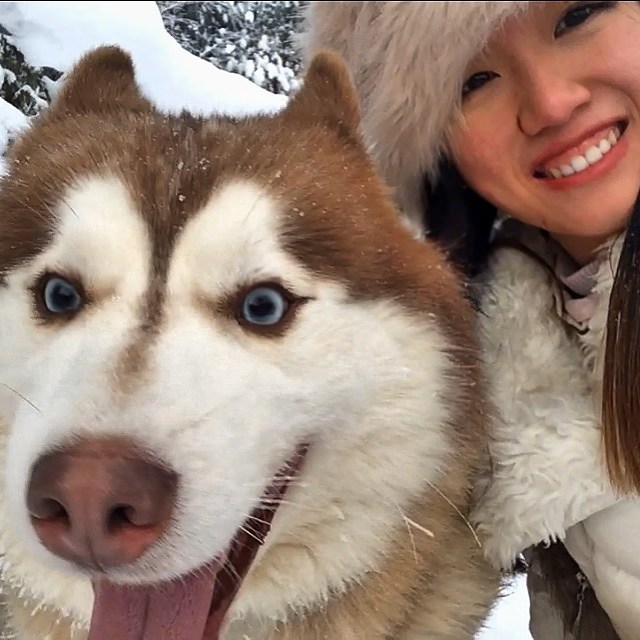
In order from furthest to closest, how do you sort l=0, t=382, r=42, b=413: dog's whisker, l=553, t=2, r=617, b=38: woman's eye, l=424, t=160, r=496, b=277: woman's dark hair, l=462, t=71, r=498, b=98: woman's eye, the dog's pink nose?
l=424, t=160, r=496, b=277: woman's dark hair < l=462, t=71, r=498, b=98: woman's eye < l=553, t=2, r=617, b=38: woman's eye < l=0, t=382, r=42, b=413: dog's whisker < the dog's pink nose

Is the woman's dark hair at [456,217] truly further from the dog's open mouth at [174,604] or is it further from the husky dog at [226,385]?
the dog's open mouth at [174,604]

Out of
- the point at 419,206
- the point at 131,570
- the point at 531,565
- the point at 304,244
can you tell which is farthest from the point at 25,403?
the point at 531,565

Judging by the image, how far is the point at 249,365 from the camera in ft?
3.54

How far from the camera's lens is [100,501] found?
890 millimetres

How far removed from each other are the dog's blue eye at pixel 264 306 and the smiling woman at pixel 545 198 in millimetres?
412

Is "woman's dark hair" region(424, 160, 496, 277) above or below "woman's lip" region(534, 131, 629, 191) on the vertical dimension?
below

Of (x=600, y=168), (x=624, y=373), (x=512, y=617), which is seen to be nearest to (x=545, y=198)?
(x=600, y=168)

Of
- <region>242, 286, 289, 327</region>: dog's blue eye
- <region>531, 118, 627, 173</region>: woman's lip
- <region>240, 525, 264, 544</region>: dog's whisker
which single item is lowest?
<region>240, 525, 264, 544</region>: dog's whisker

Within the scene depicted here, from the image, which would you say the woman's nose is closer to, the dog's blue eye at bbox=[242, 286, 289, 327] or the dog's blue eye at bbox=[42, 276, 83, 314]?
the dog's blue eye at bbox=[242, 286, 289, 327]

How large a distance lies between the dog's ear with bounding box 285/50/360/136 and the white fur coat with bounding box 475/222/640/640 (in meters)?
0.42

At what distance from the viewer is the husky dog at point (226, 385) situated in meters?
0.96

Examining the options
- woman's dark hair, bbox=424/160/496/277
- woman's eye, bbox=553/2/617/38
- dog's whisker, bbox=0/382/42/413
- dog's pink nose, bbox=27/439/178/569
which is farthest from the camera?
woman's dark hair, bbox=424/160/496/277

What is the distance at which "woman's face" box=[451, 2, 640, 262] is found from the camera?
1302 millimetres

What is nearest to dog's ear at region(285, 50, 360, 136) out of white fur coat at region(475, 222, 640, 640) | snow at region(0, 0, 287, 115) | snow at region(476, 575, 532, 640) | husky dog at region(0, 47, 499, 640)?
husky dog at region(0, 47, 499, 640)
